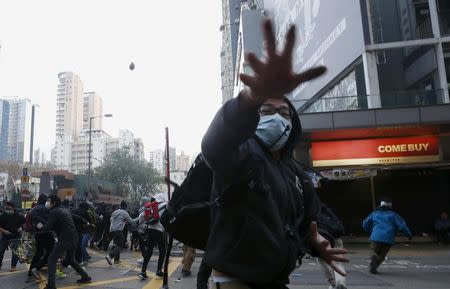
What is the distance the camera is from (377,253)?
10.1 metres

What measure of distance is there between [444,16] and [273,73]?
19.3m

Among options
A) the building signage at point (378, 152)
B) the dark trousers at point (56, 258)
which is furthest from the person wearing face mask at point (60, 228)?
the building signage at point (378, 152)

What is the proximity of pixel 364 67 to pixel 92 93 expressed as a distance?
186 ft

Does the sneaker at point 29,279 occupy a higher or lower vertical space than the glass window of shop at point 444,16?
lower

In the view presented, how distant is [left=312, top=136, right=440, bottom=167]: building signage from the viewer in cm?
1648

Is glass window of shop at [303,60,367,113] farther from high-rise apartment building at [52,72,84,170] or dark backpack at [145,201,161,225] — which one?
high-rise apartment building at [52,72,84,170]

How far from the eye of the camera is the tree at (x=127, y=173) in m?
54.2

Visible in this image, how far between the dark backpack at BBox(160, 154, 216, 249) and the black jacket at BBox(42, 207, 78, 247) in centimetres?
643

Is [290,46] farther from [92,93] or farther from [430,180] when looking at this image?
[92,93]

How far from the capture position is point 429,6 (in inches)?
703

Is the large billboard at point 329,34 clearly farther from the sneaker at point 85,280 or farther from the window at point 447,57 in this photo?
the sneaker at point 85,280

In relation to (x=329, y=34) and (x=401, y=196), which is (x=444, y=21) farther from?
(x=401, y=196)

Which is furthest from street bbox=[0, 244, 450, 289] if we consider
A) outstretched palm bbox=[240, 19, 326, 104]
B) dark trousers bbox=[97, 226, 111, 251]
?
outstretched palm bbox=[240, 19, 326, 104]

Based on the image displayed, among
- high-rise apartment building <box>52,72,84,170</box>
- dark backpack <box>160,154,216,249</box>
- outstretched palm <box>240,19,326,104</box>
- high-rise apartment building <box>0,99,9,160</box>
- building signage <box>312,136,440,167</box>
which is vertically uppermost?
high-rise apartment building <box>52,72,84,170</box>
